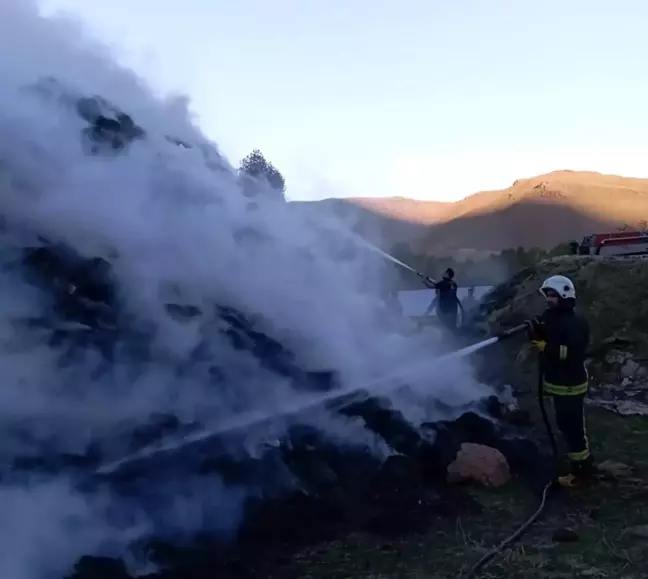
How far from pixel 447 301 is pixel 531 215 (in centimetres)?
5542

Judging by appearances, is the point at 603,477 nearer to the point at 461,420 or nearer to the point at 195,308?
the point at 461,420

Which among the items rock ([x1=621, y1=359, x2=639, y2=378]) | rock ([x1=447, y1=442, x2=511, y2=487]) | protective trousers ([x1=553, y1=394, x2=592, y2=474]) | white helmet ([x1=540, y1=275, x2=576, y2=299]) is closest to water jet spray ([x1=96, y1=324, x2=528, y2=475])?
white helmet ([x1=540, y1=275, x2=576, y2=299])

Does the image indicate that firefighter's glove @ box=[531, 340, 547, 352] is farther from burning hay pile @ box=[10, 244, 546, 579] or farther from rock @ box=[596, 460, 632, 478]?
rock @ box=[596, 460, 632, 478]

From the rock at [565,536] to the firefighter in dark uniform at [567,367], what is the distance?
1.16 m

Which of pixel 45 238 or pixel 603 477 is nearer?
pixel 45 238

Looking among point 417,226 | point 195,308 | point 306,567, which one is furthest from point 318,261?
point 417,226

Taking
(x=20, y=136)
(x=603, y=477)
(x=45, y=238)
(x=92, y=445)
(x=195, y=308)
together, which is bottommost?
(x=603, y=477)

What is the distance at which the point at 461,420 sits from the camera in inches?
285

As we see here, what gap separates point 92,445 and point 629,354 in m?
9.20

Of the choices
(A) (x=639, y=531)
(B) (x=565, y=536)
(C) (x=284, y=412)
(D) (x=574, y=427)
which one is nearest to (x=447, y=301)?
(D) (x=574, y=427)

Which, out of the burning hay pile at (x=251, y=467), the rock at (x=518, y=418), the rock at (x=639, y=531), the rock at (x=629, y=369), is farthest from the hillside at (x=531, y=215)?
the rock at (x=639, y=531)

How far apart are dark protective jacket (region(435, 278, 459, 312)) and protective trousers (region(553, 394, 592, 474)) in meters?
7.53

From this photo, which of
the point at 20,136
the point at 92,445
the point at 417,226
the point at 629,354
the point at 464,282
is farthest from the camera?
the point at 417,226

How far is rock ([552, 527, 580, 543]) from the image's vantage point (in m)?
5.28
